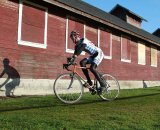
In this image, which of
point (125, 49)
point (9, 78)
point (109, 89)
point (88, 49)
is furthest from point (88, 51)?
point (125, 49)

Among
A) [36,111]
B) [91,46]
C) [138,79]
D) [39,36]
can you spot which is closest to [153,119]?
[36,111]

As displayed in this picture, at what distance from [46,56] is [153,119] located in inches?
354

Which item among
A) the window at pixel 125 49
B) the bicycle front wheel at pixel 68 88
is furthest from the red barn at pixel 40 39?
the bicycle front wheel at pixel 68 88

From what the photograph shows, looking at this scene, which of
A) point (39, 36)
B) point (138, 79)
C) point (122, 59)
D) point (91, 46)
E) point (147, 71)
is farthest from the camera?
point (147, 71)

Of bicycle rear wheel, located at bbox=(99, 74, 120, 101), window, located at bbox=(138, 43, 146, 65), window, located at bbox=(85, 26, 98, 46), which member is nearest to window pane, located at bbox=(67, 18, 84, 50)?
window, located at bbox=(85, 26, 98, 46)

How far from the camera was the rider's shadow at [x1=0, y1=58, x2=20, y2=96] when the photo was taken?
40.7 ft

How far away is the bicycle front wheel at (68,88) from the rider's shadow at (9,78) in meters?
3.85

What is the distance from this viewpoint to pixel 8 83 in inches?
495

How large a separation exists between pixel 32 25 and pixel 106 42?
304 inches

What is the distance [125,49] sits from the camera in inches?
964

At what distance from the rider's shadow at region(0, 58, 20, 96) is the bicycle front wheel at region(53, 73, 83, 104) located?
12.6 ft

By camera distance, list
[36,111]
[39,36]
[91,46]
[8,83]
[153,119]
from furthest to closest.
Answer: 1. [39,36]
2. [8,83]
3. [91,46]
4. [36,111]
5. [153,119]

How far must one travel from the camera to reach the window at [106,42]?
67.3 ft

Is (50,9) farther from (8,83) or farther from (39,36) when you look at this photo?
(8,83)
